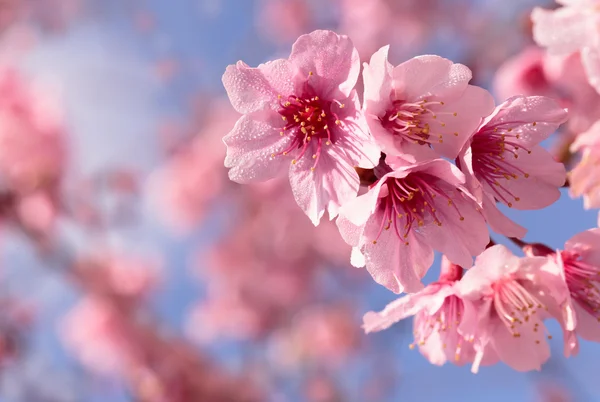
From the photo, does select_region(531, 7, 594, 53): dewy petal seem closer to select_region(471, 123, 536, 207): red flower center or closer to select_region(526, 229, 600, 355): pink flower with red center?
select_region(471, 123, 536, 207): red flower center

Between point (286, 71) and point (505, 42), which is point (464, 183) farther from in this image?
point (505, 42)

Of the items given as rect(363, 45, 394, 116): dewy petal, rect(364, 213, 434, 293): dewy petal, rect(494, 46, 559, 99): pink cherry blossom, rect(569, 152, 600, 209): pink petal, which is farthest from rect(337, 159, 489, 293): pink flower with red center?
rect(494, 46, 559, 99): pink cherry blossom

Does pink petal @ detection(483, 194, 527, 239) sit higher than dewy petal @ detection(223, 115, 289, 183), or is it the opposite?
dewy petal @ detection(223, 115, 289, 183)

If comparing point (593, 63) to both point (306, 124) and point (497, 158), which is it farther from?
point (306, 124)

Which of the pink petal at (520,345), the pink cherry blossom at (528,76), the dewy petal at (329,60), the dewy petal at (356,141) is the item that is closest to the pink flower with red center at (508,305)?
the pink petal at (520,345)

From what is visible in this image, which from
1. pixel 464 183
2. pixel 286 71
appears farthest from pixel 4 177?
pixel 464 183

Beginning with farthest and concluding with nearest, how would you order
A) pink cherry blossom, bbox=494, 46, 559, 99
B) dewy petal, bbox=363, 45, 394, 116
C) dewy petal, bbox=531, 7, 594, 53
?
pink cherry blossom, bbox=494, 46, 559, 99, dewy petal, bbox=531, 7, 594, 53, dewy petal, bbox=363, 45, 394, 116

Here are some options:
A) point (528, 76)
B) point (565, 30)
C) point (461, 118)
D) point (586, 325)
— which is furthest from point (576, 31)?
point (528, 76)
